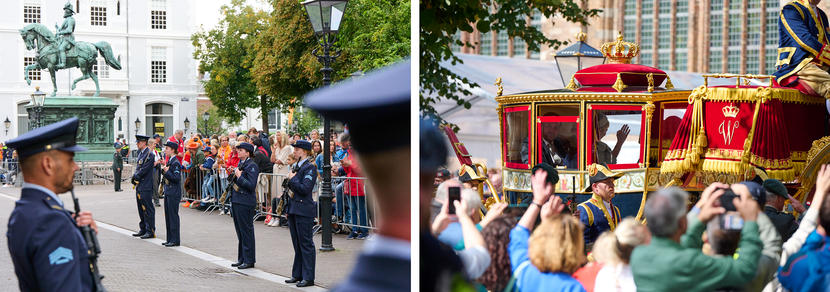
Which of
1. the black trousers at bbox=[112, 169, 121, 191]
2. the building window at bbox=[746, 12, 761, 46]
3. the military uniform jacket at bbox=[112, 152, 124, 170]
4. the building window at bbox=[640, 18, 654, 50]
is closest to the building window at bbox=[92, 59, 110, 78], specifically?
the military uniform jacket at bbox=[112, 152, 124, 170]

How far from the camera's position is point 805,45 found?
2.30 meters

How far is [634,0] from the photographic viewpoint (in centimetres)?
270

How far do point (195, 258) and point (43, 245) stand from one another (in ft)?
17.3

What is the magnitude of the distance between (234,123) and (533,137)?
1025 centimetres

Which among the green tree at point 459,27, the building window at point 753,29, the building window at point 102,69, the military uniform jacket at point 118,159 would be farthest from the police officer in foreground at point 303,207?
the building window at point 753,29

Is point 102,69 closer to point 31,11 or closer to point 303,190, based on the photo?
point 31,11

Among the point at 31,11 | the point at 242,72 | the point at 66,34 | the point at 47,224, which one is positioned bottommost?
the point at 47,224

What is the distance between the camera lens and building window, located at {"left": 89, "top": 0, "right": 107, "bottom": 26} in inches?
151

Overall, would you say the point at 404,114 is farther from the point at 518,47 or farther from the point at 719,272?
the point at 719,272

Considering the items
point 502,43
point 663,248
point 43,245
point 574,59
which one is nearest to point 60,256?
point 43,245

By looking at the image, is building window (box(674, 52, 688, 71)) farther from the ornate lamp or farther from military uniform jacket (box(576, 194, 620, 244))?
military uniform jacket (box(576, 194, 620, 244))

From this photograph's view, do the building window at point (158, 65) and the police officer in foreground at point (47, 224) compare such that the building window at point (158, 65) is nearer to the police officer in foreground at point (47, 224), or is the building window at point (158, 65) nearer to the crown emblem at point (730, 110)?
the police officer in foreground at point (47, 224)

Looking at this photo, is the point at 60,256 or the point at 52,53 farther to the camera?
the point at 52,53

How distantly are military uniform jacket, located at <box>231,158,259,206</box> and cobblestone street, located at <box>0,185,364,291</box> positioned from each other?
710 mm
